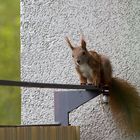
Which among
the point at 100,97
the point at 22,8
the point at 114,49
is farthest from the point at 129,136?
the point at 22,8

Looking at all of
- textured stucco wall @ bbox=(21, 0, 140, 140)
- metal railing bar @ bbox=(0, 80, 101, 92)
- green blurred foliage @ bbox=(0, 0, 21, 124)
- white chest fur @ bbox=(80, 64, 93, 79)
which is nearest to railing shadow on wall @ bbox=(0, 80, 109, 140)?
metal railing bar @ bbox=(0, 80, 101, 92)

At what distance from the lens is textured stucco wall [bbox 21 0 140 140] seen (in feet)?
10.4

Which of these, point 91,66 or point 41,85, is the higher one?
point 91,66

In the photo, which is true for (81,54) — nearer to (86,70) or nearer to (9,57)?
(86,70)

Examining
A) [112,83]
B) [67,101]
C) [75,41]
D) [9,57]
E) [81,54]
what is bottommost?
[67,101]

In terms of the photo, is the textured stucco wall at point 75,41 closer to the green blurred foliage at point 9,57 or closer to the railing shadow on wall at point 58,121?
the railing shadow on wall at point 58,121

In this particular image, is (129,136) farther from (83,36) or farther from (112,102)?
(83,36)

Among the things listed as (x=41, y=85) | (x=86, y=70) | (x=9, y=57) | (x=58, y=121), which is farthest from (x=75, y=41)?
(x=9, y=57)

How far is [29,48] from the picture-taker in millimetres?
3711

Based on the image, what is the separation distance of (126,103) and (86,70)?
12.6 inches

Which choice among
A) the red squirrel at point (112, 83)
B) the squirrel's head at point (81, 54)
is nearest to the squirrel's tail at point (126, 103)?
the red squirrel at point (112, 83)

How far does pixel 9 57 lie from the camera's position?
19.8ft

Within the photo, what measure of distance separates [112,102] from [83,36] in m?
0.53

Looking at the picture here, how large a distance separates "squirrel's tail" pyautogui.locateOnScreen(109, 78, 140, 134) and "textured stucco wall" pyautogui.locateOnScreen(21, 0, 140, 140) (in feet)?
0.31
